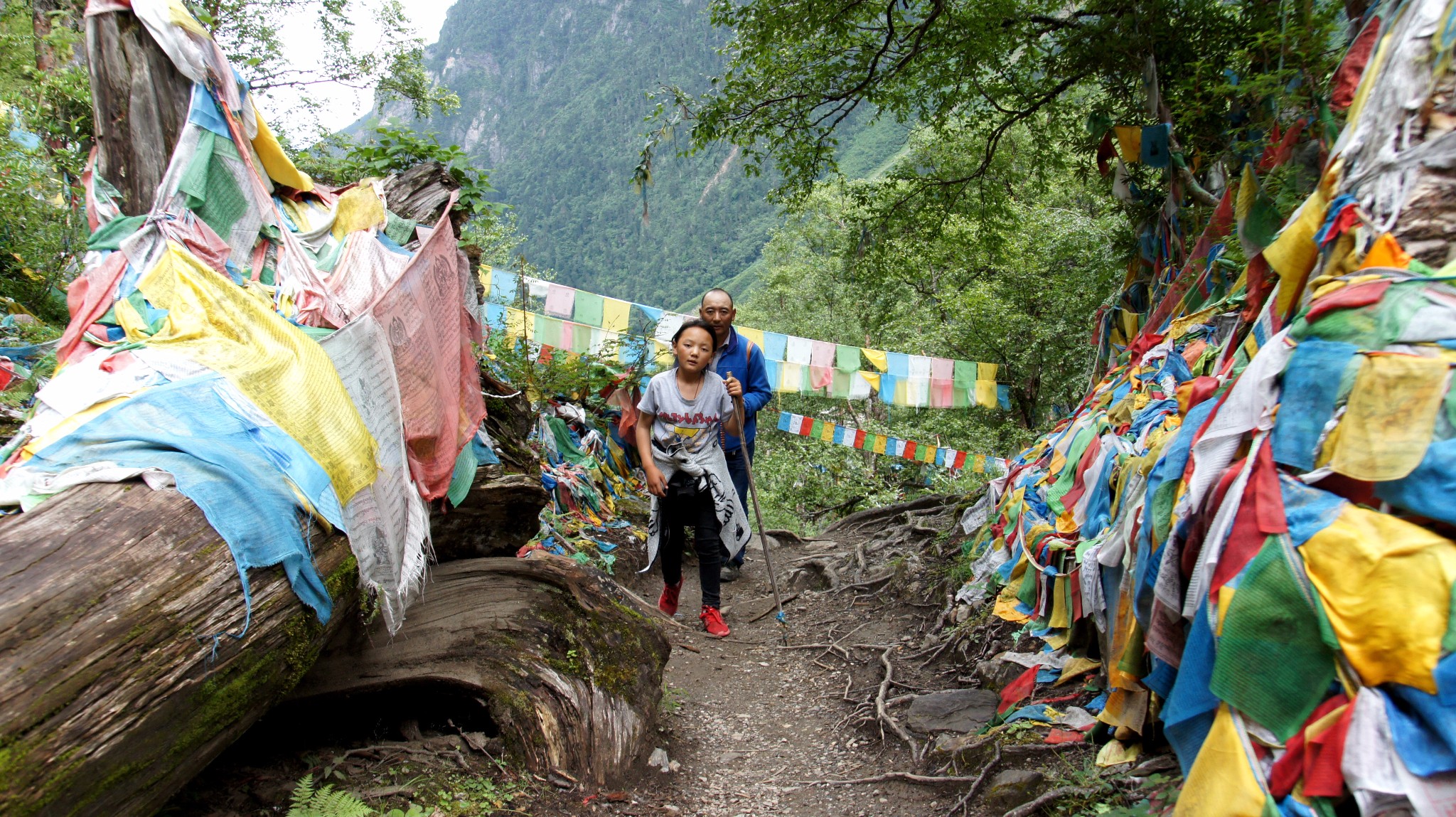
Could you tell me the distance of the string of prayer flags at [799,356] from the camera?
11.8 m

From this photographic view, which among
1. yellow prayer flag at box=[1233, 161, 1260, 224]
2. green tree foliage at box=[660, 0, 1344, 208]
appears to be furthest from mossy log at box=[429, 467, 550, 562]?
green tree foliage at box=[660, 0, 1344, 208]

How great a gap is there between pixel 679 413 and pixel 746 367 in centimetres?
81

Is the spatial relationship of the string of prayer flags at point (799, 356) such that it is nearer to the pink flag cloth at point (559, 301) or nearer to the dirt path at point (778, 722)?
the pink flag cloth at point (559, 301)

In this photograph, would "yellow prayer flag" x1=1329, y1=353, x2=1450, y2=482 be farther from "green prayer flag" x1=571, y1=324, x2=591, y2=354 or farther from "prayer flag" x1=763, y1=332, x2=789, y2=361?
"prayer flag" x1=763, y1=332, x2=789, y2=361

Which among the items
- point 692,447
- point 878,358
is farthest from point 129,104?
point 878,358

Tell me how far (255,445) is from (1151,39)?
25.0ft

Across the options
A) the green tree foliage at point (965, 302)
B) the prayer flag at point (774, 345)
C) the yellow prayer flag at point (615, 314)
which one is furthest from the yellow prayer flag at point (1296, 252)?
the prayer flag at point (774, 345)

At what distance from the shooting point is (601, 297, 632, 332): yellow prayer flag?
12.0 meters

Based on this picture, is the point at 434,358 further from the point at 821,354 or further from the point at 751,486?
the point at 821,354

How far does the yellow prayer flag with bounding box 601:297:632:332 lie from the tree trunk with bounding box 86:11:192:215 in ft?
29.5

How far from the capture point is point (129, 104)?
292cm

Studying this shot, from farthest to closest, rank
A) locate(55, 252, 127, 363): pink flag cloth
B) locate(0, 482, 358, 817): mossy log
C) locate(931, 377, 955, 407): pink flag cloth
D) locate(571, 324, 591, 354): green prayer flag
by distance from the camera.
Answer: locate(931, 377, 955, 407): pink flag cloth → locate(571, 324, 591, 354): green prayer flag → locate(55, 252, 127, 363): pink flag cloth → locate(0, 482, 358, 817): mossy log

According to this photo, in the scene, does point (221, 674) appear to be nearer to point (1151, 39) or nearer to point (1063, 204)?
point (1151, 39)

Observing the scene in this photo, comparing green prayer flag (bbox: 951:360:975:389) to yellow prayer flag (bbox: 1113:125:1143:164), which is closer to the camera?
yellow prayer flag (bbox: 1113:125:1143:164)
